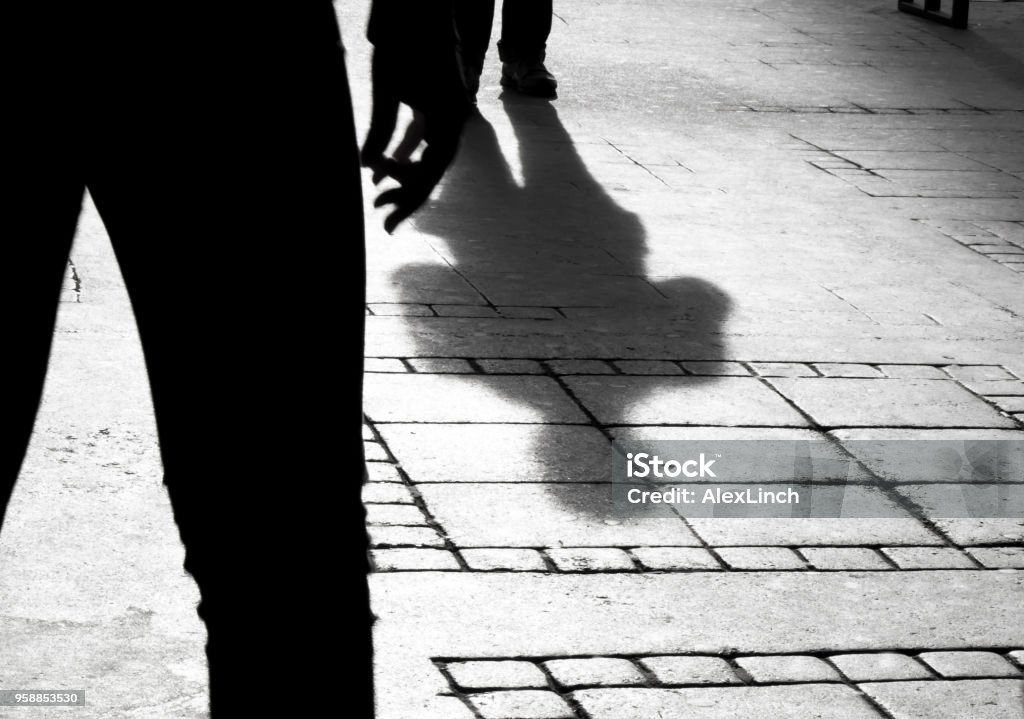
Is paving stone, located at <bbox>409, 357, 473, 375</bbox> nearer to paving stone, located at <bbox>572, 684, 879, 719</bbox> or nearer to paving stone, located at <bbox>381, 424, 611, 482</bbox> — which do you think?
paving stone, located at <bbox>381, 424, 611, 482</bbox>

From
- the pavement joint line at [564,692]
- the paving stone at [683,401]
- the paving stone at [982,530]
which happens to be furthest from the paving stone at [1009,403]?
the pavement joint line at [564,692]

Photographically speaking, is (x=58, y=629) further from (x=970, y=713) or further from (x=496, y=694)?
(x=970, y=713)

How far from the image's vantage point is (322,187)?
1.31m

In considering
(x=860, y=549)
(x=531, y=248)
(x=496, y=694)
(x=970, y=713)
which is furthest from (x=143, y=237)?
(x=531, y=248)

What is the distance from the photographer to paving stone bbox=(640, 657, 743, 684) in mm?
2584

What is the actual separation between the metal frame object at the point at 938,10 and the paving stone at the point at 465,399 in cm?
879

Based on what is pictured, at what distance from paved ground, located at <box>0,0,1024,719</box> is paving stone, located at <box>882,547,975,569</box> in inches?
0.6

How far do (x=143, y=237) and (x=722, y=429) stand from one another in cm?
266

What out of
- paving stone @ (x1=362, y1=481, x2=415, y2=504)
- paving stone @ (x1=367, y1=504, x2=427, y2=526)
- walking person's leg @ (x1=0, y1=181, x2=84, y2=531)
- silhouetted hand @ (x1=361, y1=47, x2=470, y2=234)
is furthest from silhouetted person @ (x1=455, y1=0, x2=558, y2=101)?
walking person's leg @ (x1=0, y1=181, x2=84, y2=531)

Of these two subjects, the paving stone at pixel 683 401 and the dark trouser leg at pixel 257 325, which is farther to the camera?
the paving stone at pixel 683 401

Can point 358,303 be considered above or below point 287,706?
above

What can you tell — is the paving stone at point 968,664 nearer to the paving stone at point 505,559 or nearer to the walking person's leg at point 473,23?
the paving stone at point 505,559

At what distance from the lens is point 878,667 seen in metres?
2.67

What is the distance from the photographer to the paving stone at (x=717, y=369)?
4223 mm
